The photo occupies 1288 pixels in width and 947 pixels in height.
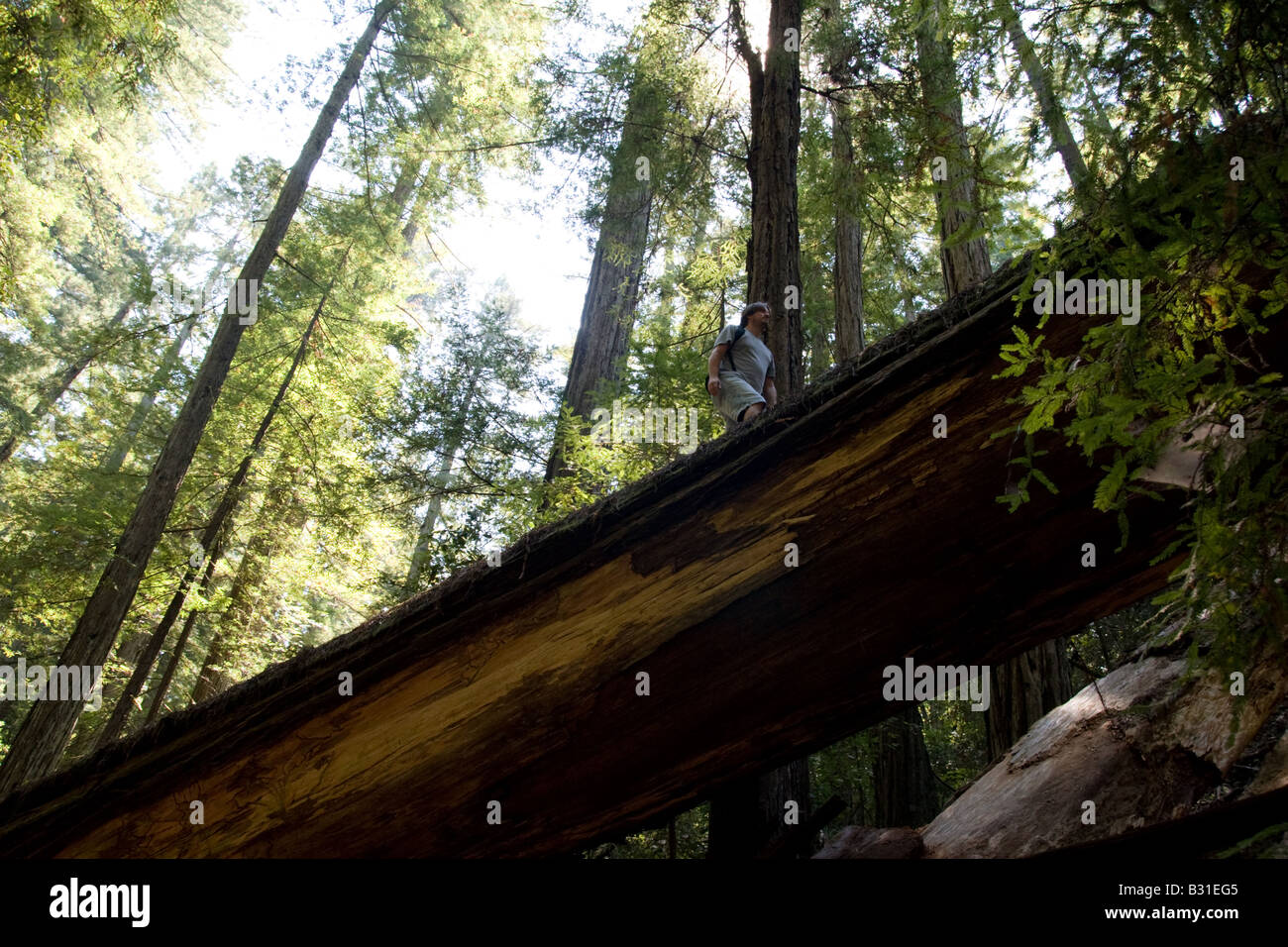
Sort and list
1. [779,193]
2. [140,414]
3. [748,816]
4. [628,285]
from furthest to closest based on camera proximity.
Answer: [140,414], [628,285], [779,193], [748,816]

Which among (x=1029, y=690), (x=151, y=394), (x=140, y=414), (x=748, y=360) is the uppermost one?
(x=140, y=414)

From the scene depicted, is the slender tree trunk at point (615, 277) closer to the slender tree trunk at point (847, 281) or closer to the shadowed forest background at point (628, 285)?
the shadowed forest background at point (628, 285)

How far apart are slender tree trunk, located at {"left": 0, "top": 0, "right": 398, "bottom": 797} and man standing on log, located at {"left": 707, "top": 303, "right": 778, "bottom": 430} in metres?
7.19

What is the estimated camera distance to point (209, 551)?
40.2 feet

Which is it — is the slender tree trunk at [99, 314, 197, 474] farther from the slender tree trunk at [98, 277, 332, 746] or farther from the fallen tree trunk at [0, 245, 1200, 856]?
the fallen tree trunk at [0, 245, 1200, 856]

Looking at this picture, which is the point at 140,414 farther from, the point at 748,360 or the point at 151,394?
the point at 748,360

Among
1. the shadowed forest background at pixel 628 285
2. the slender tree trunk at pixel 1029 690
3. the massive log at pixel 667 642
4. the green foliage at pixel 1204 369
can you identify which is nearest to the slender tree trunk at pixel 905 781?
the shadowed forest background at pixel 628 285

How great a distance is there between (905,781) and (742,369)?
6311 mm

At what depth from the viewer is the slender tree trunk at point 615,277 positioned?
840 centimetres

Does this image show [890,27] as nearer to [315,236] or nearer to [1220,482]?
[1220,482]

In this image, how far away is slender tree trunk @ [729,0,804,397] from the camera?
647 centimetres

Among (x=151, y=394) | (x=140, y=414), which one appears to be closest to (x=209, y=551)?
(x=151, y=394)

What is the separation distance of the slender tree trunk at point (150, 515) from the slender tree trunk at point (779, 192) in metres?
7.59

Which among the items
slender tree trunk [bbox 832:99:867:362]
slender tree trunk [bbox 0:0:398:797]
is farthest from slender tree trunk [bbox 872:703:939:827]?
slender tree trunk [bbox 0:0:398:797]
